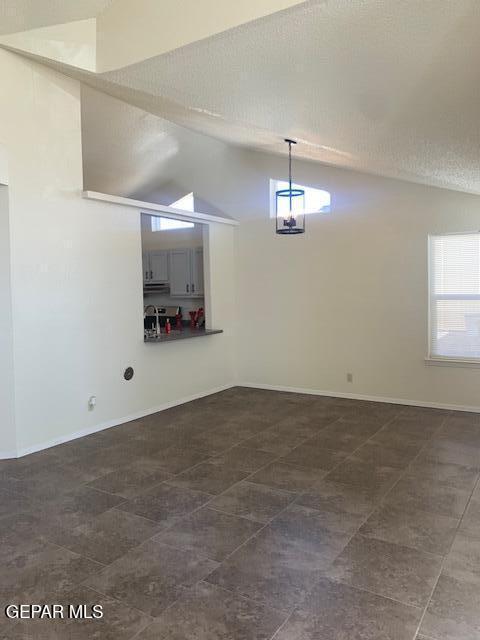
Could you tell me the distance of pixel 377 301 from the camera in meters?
5.83

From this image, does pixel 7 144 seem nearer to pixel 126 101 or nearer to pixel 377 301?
pixel 126 101

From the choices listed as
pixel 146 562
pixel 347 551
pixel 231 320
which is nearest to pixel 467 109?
pixel 347 551

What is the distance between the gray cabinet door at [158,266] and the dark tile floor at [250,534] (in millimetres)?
3347

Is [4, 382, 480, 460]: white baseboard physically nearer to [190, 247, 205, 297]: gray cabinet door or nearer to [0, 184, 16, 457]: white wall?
[0, 184, 16, 457]: white wall

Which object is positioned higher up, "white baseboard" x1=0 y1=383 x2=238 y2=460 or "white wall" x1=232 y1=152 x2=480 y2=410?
"white wall" x1=232 y1=152 x2=480 y2=410

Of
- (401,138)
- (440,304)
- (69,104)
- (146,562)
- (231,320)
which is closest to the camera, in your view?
(146,562)

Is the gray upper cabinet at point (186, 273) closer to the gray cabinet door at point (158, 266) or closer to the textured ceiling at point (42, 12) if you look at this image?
the gray cabinet door at point (158, 266)

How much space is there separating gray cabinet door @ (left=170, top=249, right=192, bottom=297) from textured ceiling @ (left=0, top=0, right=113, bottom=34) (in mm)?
3939

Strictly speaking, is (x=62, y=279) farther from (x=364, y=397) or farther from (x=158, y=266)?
(x=364, y=397)

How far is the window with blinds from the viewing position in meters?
5.31

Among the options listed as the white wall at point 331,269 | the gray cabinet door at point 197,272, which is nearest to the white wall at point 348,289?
the white wall at point 331,269

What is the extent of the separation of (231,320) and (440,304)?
276cm
